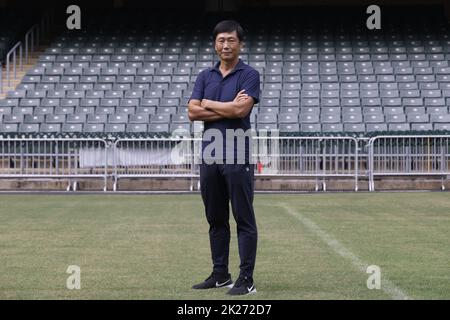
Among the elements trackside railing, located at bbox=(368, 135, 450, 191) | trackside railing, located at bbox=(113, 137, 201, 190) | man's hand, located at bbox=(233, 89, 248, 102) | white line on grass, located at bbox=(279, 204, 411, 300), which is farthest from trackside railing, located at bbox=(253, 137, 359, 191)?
man's hand, located at bbox=(233, 89, 248, 102)

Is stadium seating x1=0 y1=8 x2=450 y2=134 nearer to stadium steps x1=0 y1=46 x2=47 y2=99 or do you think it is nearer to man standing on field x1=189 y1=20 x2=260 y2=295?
stadium steps x1=0 y1=46 x2=47 y2=99

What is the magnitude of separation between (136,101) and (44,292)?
71.1ft

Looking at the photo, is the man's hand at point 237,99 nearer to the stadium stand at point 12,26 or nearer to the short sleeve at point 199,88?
the short sleeve at point 199,88

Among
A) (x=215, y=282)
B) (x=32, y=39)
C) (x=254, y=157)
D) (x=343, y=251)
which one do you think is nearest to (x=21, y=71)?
(x=32, y=39)

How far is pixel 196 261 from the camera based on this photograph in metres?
9.99

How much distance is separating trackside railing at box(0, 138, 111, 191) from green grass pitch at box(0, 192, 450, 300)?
195 inches

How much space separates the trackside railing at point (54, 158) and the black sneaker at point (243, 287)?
636 inches

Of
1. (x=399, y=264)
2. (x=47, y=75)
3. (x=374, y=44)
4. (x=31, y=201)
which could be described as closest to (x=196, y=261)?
(x=399, y=264)

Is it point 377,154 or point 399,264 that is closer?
point 399,264

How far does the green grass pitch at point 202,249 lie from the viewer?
803 cm

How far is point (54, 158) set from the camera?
24.1 metres

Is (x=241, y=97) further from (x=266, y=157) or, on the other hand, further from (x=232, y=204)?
(x=266, y=157)

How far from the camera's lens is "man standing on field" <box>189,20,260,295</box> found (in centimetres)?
787

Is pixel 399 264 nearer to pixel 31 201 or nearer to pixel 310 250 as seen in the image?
pixel 310 250
